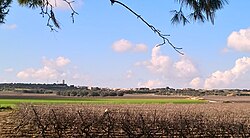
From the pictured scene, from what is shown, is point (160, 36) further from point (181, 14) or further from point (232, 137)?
point (232, 137)

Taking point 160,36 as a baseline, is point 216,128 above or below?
below

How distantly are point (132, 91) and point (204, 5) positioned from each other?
94.7 m

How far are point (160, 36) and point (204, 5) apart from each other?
68 cm

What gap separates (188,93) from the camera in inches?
3994

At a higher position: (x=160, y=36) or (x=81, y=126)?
(x=160, y=36)

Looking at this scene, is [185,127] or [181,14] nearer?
[181,14]

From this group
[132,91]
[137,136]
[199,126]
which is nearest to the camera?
[137,136]

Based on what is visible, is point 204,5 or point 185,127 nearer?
point 204,5

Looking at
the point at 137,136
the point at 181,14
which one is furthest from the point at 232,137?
the point at 181,14

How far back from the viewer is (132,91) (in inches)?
3969

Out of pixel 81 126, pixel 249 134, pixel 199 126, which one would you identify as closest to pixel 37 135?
pixel 81 126

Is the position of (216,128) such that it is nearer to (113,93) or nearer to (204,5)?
(204,5)

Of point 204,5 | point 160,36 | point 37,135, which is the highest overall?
point 204,5

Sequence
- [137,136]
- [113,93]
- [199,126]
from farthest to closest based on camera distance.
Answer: [113,93] < [199,126] < [137,136]
